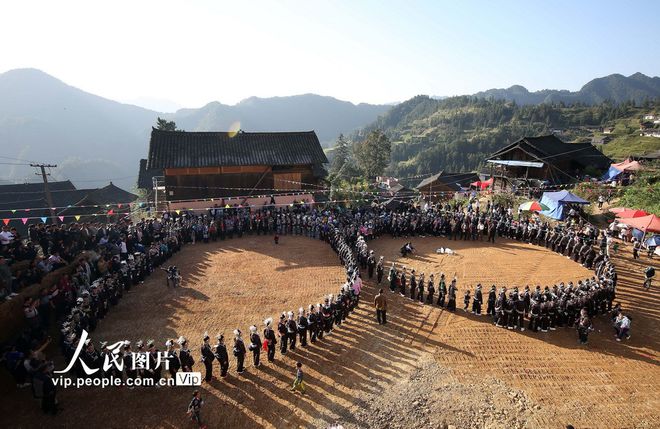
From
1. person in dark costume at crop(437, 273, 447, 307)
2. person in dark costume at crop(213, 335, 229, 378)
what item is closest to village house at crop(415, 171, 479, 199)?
person in dark costume at crop(437, 273, 447, 307)

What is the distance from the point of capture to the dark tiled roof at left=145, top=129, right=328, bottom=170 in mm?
26219

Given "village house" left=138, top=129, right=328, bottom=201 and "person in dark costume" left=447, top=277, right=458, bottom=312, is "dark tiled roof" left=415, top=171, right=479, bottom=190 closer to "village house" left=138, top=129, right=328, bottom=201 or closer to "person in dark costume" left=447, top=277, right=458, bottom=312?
"village house" left=138, top=129, right=328, bottom=201

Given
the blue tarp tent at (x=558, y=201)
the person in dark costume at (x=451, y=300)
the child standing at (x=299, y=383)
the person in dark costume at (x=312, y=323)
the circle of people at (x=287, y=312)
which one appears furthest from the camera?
the blue tarp tent at (x=558, y=201)

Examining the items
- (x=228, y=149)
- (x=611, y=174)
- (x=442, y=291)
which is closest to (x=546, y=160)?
(x=611, y=174)

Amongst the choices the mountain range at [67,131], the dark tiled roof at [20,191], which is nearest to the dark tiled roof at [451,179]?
the dark tiled roof at [20,191]

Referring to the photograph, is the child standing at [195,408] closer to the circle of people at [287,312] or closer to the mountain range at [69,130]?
the circle of people at [287,312]

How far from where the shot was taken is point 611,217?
26.5 m

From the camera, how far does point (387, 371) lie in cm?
1098

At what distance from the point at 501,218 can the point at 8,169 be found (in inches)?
5786

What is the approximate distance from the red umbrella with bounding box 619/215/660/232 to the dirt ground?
9.14 feet

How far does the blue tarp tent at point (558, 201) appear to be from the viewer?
74.9ft

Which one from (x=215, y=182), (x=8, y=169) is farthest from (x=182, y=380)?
(x=8, y=169)

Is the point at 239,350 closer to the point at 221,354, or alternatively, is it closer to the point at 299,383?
the point at 221,354

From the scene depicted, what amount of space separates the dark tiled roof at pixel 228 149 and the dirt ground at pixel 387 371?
37.8 ft
